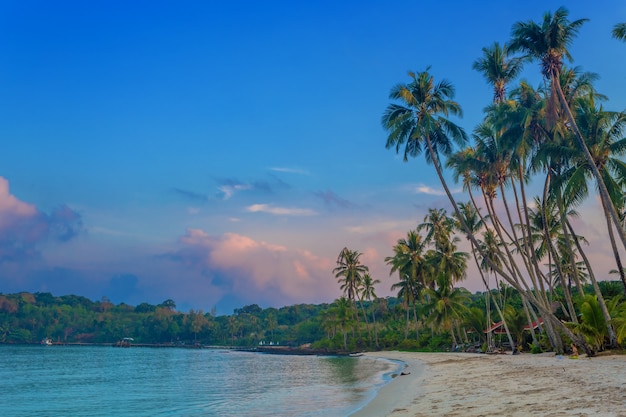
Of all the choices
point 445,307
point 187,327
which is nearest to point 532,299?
point 445,307

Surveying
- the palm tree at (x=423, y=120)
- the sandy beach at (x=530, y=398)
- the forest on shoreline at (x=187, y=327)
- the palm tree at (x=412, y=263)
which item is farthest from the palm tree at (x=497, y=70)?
the forest on shoreline at (x=187, y=327)

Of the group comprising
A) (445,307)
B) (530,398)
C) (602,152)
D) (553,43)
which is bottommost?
(530,398)

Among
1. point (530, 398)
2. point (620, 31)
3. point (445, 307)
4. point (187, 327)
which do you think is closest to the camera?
point (530, 398)

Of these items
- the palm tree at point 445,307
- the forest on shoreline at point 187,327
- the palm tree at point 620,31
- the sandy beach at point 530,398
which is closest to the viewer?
the sandy beach at point 530,398

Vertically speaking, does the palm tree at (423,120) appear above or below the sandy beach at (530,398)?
above

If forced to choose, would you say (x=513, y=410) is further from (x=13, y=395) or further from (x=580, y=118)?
(x=13, y=395)

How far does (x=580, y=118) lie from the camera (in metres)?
25.1

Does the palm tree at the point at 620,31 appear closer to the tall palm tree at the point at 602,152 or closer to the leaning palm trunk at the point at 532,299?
the tall palm tree at the point at 602,152

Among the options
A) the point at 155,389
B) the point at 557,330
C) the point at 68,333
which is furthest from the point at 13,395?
the point at 68,333

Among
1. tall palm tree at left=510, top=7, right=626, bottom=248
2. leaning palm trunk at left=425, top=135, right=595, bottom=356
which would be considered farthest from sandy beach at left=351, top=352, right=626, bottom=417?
tall palm tree at left=510, top=7, right=626, bottom=248

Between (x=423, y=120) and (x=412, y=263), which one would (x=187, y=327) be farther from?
(x=423, y=120)

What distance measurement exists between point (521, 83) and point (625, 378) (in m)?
21.4

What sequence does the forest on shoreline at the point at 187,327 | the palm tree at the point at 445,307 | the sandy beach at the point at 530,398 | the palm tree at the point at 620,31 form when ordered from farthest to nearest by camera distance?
the forest on shoreline at the point at 187,327 < the palm tree at the point at 445,307 < the palm tree at the point at 620,31 < the sandy beach at the point at 530,398

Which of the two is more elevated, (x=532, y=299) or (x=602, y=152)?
(x=602, y=152)
